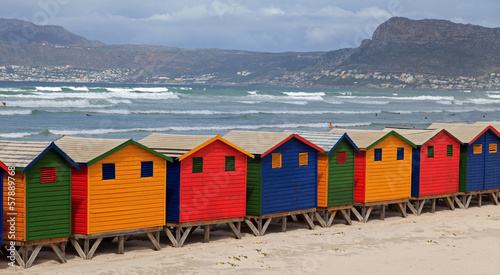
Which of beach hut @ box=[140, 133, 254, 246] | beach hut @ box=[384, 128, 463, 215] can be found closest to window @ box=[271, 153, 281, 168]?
beach hut @ box=[140, 133, 254, 246]

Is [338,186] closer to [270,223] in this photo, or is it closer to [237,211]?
[270,223]

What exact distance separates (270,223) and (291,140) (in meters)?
3.73

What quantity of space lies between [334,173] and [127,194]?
867 cm

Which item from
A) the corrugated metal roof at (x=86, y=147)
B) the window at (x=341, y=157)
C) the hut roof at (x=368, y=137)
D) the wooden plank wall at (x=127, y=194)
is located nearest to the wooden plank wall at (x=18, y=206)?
the corrugated metal roof at (x=86, y=147)

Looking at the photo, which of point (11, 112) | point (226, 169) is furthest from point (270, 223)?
point (11, 112)

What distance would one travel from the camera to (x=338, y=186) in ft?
88.2

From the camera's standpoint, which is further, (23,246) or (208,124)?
(208,124)

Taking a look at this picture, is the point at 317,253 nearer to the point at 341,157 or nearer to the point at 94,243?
the point at 341,157

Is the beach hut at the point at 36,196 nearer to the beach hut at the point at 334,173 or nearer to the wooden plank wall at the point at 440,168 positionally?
the beach hut at the point at 334,173

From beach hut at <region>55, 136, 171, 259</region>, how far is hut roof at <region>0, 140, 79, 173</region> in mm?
836

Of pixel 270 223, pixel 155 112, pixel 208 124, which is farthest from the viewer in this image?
pixel 155 112

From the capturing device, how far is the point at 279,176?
24844 millimetres

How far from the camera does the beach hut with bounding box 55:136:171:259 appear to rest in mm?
20109

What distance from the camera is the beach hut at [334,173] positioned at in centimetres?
2649
